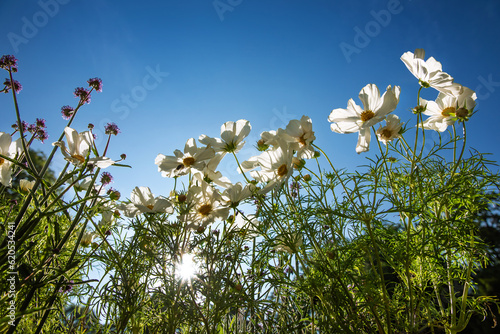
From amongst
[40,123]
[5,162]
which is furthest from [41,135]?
[5,162]

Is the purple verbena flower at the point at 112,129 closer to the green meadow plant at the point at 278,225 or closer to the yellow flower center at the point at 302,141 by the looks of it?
the green meadow plant at the point at 278,225

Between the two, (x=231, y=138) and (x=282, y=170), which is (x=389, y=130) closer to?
(x=282, y=170)

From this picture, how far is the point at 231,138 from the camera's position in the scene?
0.88 meters

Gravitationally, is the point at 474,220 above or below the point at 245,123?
below

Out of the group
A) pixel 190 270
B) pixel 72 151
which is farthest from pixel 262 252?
pixel 72 151

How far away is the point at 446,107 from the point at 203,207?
809 millimetres

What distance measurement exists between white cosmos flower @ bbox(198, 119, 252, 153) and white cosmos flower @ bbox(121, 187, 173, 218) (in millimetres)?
217

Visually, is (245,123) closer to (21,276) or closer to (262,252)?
(262,252)

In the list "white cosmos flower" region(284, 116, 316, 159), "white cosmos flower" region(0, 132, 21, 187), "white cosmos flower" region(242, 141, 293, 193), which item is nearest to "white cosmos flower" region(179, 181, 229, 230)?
"white cosmos flower" region(242, 141, 293, 193)

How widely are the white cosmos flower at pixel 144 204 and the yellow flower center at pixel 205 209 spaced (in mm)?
80

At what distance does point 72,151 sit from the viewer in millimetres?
714

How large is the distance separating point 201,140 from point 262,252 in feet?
1.32

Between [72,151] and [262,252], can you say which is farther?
[262,252]

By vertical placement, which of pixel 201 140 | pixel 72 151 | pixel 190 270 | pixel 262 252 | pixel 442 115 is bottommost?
pixel 190 270
